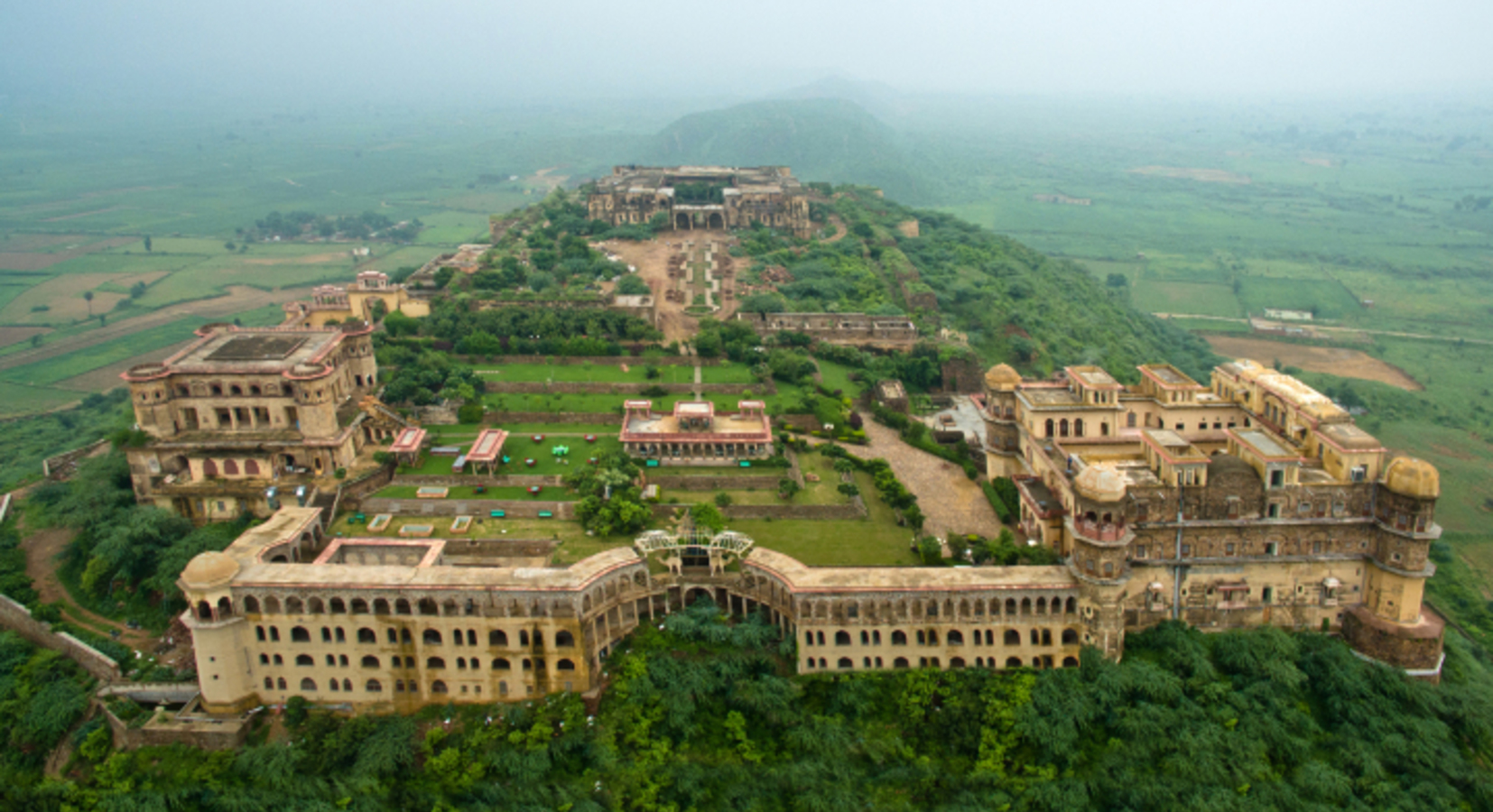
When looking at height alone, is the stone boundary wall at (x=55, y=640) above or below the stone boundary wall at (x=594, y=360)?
A: below

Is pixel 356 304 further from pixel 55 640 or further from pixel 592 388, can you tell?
pixel 55 640

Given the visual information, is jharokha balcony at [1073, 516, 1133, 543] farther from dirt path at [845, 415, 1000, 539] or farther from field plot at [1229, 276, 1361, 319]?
field plot at [1229, 276, 1361, 319]

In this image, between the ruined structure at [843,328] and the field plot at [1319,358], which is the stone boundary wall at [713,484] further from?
the field plot at [1319,358]

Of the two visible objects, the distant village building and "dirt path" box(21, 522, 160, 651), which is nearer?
"dirt path" box(21, 522, 160, 651)

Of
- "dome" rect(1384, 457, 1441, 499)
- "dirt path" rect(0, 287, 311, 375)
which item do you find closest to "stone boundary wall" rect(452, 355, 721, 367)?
"dome" rect(1384, 457, 1441, 499)

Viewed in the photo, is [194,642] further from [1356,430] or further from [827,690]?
[1356,430]

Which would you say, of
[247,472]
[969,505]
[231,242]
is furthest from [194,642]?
[231,242]

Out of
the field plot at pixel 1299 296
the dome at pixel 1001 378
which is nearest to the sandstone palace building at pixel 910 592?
the dome at pixel 1001 378
